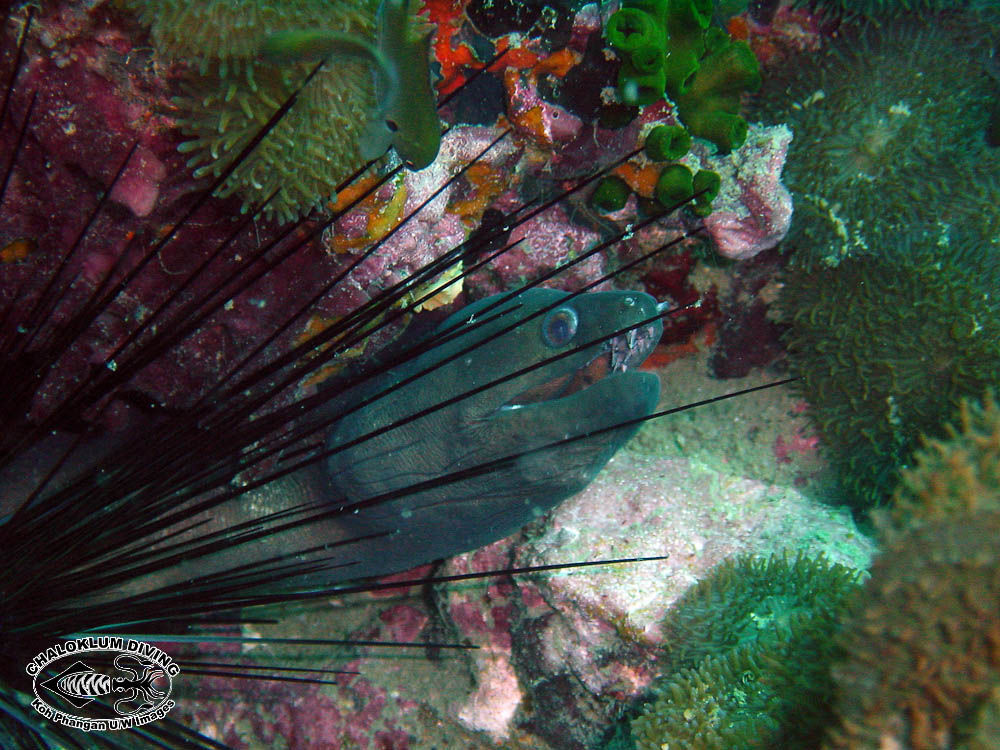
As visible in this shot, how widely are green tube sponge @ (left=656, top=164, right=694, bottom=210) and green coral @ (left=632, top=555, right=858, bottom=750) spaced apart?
2254 mm

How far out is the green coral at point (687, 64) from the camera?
3303mm

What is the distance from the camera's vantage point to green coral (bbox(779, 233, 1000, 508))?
161 inches

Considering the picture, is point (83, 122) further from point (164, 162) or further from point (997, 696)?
point (997, 696)

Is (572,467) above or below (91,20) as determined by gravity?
below

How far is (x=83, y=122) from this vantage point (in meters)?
2.50

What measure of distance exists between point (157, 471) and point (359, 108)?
1845 millimetres

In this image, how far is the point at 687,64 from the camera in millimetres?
3717

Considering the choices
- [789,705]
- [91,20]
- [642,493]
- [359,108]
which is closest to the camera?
[789,705]

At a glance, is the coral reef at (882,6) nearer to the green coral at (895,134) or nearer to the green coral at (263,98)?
the green coral at (895,134)

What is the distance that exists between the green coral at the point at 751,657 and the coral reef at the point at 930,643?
0.57 m

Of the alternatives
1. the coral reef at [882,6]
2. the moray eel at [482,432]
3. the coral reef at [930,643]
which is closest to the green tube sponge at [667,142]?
the moray eel at [482,432]

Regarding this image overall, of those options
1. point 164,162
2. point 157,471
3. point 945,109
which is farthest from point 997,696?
point 945,109

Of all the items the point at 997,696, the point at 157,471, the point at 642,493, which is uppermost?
the point at 642,493

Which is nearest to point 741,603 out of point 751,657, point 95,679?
point 751,657
